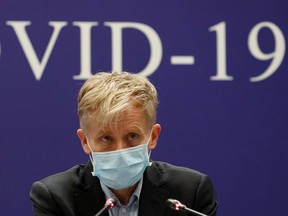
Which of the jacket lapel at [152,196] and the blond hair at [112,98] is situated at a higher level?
the blond hair at [112,98]

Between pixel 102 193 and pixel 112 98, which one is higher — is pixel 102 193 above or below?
below

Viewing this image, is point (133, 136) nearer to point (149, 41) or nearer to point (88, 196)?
point (88, 196)

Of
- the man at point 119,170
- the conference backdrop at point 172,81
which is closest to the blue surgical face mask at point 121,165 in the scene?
the man at point 119,170

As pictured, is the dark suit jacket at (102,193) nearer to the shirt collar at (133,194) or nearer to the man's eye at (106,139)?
the shirt collar at (133,194)

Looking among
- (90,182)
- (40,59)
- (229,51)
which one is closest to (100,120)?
(90,182)

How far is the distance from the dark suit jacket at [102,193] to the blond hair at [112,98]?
7.9 inches

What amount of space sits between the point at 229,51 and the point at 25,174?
1033 mm

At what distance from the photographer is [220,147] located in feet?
9.64

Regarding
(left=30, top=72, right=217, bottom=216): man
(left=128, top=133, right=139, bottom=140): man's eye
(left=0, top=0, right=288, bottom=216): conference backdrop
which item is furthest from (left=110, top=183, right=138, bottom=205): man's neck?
(left=0, top=0, right=288, bottom=216): conference backdrop

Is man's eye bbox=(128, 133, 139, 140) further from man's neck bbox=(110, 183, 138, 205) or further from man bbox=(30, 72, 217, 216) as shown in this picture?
man's neck bbox=(110, 183, 138, 205)

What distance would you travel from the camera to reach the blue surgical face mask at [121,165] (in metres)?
1.82

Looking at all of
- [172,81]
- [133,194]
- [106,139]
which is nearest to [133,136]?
[106,139]

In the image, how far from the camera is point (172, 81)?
9.46 feet

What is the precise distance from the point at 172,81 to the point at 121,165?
111cm
